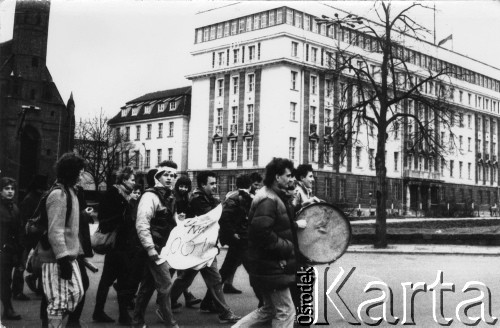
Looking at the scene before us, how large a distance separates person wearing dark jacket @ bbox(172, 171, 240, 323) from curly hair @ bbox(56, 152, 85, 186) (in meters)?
2.23

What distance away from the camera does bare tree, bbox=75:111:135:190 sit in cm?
1780

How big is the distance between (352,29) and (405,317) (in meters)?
15.6

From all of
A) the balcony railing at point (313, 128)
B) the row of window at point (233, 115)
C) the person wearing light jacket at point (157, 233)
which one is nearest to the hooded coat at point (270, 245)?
the person wearing light jacket at point (157, 233)

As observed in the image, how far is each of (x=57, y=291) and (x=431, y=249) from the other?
1570 cm

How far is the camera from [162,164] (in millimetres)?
7000

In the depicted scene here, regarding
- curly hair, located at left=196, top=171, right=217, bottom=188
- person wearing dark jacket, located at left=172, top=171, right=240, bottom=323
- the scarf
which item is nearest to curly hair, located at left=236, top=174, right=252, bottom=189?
person wearing dark jacket, located at left=172, top=171, right=240, bottom=323

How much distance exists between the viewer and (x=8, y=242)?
306 inches

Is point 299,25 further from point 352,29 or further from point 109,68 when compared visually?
Answer: point 109,68

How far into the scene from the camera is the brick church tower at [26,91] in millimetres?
7570

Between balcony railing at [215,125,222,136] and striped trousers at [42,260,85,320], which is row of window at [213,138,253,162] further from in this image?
striped trousers at [42,260,85,320]

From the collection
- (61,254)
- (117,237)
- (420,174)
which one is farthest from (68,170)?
(420,174)

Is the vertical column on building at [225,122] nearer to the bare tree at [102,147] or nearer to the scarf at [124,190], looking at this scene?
the bare tree at [102,147]

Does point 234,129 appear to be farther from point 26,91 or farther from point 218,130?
point 26,91

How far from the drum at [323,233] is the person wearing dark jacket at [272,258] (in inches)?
22.0
